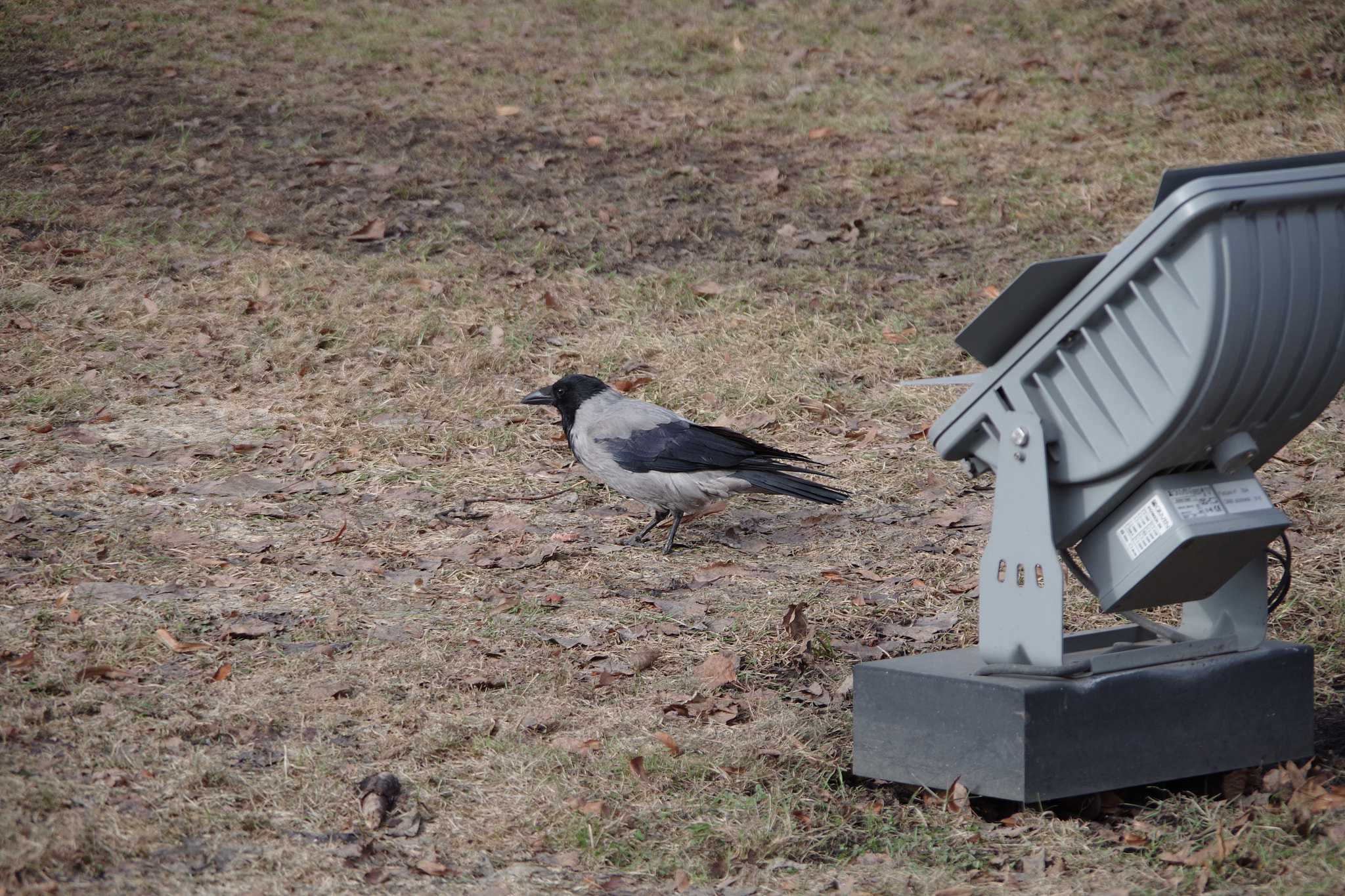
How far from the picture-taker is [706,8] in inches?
537

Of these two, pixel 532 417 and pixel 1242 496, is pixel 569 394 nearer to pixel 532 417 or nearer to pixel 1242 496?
pixel 532 417

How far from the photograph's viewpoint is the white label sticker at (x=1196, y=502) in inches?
121

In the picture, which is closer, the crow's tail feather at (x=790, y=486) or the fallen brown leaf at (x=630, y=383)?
the crow's tail feather at (x=790, y=486)

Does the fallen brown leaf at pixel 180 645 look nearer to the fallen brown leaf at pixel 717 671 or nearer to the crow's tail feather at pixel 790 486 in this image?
the fallen brown leaf at pixel 717 671

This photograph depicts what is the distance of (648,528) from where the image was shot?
19.3ft

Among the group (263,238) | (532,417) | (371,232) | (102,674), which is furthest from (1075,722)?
(263,238)

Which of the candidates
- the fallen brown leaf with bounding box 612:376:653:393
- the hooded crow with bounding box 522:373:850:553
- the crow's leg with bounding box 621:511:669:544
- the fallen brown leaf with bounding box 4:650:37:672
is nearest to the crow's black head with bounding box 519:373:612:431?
the hooded crow with bounding box 522:373:850:553

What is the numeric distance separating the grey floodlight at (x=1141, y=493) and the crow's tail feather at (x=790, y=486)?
2000mm

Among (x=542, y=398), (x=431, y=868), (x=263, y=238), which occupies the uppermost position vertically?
(x=263, y=238)

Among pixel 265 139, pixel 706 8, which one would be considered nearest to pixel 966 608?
pixel 265 139

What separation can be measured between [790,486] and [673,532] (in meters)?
0.65

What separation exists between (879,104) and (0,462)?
335 inches

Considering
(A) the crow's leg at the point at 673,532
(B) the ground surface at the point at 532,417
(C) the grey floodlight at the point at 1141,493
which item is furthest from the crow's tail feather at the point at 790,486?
(C) the grey floodlight at the point at 1141,493

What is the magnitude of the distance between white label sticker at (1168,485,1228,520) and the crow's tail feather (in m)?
2.39
